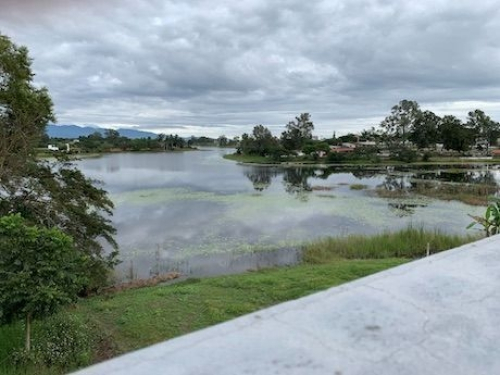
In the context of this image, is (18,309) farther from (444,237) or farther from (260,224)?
(260,224)

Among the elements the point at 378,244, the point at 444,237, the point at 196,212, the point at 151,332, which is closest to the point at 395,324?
the point at 151,332

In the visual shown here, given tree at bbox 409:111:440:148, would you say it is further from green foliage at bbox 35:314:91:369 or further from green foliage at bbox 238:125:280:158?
green foliage at bbox 35:314:91:369

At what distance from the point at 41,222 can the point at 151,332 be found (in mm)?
4106

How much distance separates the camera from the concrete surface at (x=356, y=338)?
1605 millimetres

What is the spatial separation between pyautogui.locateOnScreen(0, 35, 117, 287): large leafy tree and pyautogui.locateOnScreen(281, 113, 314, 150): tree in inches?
2741

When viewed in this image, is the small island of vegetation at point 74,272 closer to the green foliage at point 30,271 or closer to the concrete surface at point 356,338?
the green foliage at point 30,271

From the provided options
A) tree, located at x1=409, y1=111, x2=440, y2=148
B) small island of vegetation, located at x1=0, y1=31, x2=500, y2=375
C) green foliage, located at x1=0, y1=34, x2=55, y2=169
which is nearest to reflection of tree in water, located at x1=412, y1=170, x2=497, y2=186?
small island of vegetation, located at x1=0, y1=31, x2=500, y2=375

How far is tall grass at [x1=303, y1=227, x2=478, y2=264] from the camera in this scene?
43.1 ft

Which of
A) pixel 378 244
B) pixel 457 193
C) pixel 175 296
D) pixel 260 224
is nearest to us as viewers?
pixel 175 296

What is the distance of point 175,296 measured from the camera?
8883 millimetres

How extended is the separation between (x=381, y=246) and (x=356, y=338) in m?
12.3

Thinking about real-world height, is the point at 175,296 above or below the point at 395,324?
below

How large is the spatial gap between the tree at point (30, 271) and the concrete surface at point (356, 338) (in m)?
3.75

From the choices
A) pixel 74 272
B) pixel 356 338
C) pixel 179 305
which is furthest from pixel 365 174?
pixel 356 338
